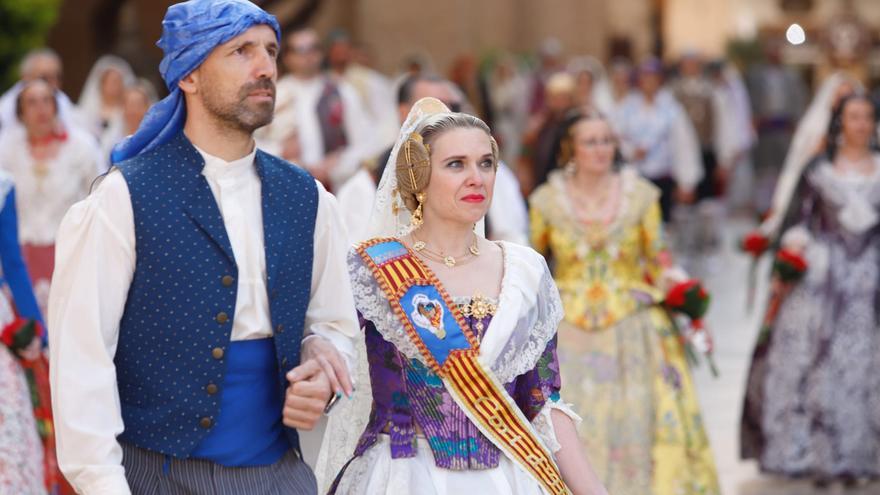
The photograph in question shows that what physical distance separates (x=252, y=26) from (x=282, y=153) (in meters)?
4.60

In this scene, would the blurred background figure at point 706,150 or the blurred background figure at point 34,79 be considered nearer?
the blurred background figure at point 34,79

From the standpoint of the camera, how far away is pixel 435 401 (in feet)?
14.0

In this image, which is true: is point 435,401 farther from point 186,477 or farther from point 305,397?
point 186,477

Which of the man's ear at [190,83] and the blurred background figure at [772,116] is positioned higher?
the blurred background figure at [772,116]

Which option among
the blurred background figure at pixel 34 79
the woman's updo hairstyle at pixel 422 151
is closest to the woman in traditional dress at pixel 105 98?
the blurred background figure at pixel 34 79

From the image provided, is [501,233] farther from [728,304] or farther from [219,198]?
[728,304]

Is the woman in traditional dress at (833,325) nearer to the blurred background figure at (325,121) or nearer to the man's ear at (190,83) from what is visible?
the blurred background figure at (325,121)

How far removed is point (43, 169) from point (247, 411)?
544cm

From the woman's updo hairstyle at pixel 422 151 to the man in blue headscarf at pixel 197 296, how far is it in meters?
0.32

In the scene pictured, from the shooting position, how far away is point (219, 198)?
411 centimetres

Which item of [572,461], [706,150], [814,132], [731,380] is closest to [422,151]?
[572,461]

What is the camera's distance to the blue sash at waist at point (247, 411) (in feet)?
13.3

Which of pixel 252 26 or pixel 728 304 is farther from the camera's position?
pixel 728 304

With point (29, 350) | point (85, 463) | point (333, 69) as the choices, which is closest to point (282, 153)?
point (29, 350)
